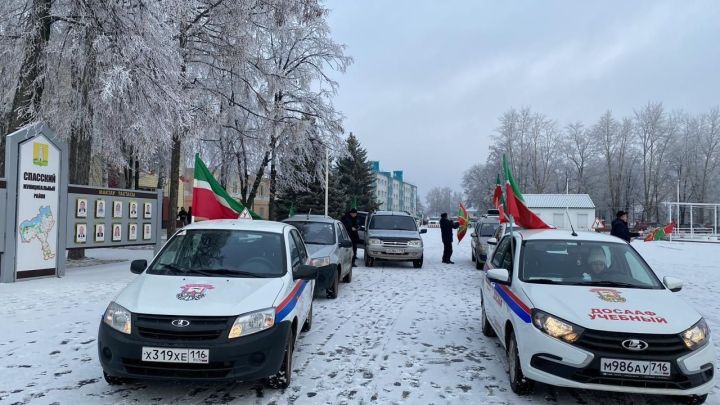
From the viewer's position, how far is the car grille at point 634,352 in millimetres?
4145

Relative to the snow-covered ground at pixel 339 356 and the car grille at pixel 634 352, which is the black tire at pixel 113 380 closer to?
the snow-covered ground at pixel 339 356

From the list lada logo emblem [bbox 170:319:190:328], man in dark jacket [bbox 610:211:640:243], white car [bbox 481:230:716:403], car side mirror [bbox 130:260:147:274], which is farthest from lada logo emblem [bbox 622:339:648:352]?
man in dark jacket [bbox 610:211:640:243]

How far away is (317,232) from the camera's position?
11.5 m

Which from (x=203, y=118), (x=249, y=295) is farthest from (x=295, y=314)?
(x=203, y=118)

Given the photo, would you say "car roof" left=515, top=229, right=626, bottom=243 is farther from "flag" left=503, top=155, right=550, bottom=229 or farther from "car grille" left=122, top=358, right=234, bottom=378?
"car grille" left=122, top=358, right=234, bottom=378

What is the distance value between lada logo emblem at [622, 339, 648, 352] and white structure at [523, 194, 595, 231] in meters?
47.3

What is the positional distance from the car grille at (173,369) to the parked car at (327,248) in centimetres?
477

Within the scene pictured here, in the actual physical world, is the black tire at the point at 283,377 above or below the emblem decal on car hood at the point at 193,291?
below

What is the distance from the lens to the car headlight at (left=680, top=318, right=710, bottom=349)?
4246 millimetres

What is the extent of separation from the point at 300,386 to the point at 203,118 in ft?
40.2

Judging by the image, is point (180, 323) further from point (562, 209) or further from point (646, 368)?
point (562, 209)

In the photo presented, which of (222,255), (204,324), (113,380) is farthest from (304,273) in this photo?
(113,380)

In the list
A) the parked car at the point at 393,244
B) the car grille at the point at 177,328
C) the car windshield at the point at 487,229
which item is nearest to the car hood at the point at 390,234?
the parked car at the point at 393,244

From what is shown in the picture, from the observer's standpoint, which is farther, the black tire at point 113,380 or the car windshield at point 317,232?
the car windshield at point 317,232
